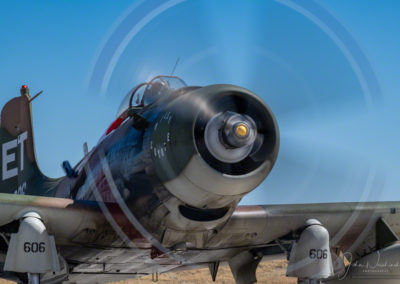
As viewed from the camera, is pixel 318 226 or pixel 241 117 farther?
pixel 318 226

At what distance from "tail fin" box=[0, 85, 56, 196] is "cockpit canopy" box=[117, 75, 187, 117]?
17.8 feet

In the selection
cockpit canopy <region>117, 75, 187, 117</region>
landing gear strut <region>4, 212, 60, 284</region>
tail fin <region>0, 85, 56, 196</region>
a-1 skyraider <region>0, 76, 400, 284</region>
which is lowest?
landing gear strut <region>4, 212, 60, 284</region>

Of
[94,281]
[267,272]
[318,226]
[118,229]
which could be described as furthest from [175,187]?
[267,272]

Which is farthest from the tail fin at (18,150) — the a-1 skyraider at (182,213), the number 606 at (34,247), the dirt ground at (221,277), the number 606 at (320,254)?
the dirt ground at (221,277)

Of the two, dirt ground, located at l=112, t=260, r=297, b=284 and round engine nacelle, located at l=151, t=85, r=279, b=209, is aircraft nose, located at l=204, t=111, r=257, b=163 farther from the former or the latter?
dirt ground, located at l=112, t=260, r=297, b=284

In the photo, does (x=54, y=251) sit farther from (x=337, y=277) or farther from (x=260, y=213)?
(x=337, y=277)

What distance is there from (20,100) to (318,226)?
7.86m

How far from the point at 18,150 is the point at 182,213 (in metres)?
7.34

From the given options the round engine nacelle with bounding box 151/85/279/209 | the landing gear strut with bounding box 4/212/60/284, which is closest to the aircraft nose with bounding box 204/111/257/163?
the round engine nacelle with bounding box 151/85/279/209

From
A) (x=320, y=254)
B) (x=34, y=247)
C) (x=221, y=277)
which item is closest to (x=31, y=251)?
(x=34, y=247)

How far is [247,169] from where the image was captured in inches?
241

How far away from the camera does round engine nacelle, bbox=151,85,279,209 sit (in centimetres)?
589

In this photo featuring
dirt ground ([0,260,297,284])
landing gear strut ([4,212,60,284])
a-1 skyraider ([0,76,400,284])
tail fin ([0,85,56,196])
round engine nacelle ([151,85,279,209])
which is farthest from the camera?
dirt ground ([0,260,297,284])

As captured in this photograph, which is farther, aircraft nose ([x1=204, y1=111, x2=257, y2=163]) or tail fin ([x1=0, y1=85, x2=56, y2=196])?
tail fin ([x1=0, y1=85, x2=56, y2=196])
